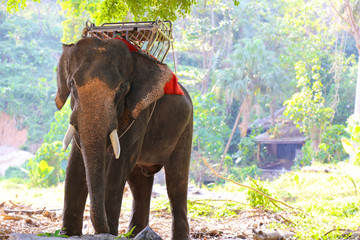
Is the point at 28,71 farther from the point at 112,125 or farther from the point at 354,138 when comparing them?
the point at 112,125

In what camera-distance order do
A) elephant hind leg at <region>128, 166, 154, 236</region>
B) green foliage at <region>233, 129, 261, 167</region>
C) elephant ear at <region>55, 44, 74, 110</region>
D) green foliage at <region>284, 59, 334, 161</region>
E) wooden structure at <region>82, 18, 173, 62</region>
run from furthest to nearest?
green foliage at <region>233, 129, 261, 167</region> → green foliage at <region>284, 59, 334, 161</region> → elephant hind leg at <region>128, 166, 154, 236</region> → wooden structure at <region>82, 18, 173, 62</region> → elephant ear at <region>55, 44, 74, 110</region>

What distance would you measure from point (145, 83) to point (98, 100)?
0.54m

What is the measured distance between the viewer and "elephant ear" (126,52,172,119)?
133 inches

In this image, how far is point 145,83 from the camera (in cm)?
347

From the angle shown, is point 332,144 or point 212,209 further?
point 332,144

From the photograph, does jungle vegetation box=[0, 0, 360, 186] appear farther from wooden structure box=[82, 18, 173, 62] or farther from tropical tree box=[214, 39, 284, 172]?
wooden structure box=[82, 18, 173, 62]

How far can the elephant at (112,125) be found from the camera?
301 cm

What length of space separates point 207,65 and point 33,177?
14.8m

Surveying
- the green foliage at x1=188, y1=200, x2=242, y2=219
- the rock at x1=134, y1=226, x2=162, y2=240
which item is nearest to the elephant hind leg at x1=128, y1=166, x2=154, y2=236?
the rock at x1=134, y1=226, x2=162, y2=240

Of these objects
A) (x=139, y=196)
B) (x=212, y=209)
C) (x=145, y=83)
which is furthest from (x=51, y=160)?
(x=145, y=83)

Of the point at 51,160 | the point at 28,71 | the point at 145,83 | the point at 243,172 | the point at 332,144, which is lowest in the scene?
the point at 243,172

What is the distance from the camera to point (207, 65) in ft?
88.4

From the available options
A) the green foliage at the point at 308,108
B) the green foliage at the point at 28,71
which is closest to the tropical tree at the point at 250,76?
the green foliage at the point at 308,108

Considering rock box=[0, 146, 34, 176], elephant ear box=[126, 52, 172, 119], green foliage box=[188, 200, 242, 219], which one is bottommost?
rock box=[0, 146, 34, 176]
